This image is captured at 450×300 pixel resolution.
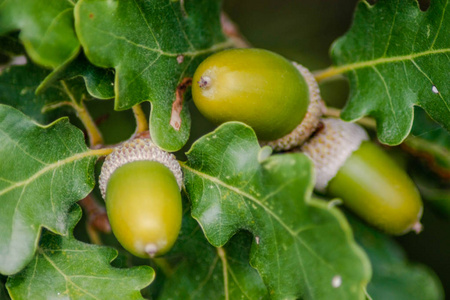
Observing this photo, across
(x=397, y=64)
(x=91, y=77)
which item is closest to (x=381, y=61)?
(x=397, y=64)

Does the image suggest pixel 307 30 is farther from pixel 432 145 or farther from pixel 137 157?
pixel 137 157

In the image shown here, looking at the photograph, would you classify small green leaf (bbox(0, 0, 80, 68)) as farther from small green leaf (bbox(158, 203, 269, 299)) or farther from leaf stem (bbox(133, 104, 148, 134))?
small green leaf (bbox(158, 203, 269, 299))

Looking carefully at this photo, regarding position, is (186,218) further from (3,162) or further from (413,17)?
(413,17)

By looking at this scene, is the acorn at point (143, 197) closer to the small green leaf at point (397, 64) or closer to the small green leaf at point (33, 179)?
the small green leaf at point (33, 179)

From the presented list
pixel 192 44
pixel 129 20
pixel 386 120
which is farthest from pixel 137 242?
pixel 386 120

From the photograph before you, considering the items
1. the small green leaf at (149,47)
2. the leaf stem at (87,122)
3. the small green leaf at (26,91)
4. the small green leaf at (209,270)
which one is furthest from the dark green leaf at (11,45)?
the small green leaf at (209,270)
